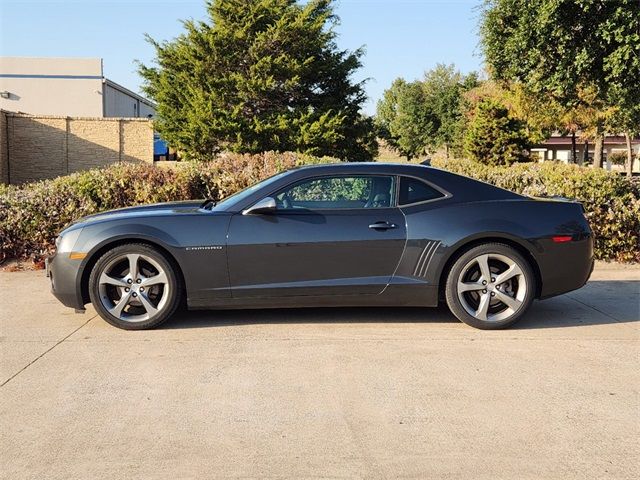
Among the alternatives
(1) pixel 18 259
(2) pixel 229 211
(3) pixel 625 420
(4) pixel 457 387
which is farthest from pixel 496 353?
(1) pixel 18 259

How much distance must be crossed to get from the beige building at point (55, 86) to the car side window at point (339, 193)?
146 ft

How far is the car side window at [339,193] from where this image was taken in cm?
572

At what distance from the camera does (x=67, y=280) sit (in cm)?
557

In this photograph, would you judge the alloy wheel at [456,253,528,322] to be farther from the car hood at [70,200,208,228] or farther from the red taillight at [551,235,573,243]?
the car hood at [70,200,208,228]

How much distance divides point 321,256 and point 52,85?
47855 millimetres

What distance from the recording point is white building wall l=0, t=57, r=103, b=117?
46812 mm

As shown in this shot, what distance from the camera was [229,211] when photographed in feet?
18.5

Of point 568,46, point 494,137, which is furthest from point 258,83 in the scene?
point 568,46

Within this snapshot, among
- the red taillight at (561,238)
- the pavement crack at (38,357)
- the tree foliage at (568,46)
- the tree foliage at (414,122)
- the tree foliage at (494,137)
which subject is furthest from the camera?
the tree foliage at (414,122)

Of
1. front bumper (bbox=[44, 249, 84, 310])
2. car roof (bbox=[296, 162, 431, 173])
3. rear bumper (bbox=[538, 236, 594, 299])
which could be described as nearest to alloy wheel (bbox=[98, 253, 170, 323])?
front bumper (bbox=[44, 249, 84, 310])

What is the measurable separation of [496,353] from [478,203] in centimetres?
141

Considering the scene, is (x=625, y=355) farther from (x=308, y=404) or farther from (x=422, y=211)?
(x=308, y=404)

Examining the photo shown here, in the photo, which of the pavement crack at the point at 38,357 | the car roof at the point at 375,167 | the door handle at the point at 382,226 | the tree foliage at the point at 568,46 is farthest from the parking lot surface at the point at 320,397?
the tree foliage at the point at 568,46

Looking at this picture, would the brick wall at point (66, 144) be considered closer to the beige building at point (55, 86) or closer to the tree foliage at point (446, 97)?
the beige building at point (55, 86)
